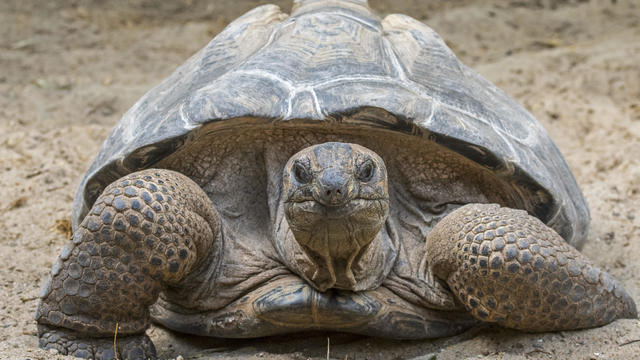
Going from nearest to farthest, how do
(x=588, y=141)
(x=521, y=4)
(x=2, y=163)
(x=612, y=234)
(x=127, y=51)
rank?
(x=612, y=234) < (x=2, y=163) < (x=588, y=141) < (x=127, y=51) < (x=521, y=4)

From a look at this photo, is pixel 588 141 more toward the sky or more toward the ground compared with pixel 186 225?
more toward the ground

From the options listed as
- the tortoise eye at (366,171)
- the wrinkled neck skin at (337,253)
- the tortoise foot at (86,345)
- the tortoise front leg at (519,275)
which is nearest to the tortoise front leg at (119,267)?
the tortoise foot at (86,345)

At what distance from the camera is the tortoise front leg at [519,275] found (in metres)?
3.09

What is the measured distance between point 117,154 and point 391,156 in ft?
3.97

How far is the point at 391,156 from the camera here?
358 cm

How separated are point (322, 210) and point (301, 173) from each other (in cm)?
16

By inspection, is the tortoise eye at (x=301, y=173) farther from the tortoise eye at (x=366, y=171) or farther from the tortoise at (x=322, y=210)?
the tortoise eye at (x=366, y=171)

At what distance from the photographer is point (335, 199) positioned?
8.86 ft

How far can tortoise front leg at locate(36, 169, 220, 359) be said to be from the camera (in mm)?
3008

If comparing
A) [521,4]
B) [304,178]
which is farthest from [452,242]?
[521,4]

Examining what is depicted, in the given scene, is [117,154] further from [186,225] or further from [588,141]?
[588,141]

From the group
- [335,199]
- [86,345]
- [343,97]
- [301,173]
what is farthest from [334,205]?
[86,345]

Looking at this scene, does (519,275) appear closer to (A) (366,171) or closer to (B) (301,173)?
(A) (366,171)

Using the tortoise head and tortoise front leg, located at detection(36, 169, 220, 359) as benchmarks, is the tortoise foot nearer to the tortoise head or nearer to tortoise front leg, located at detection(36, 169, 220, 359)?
tortoise front leg, located at detection(36, 169, 220, 359)
